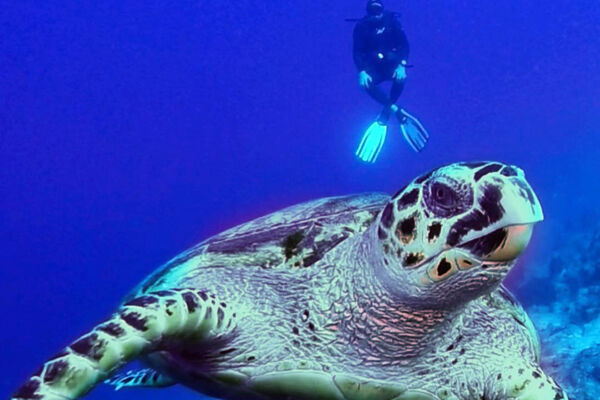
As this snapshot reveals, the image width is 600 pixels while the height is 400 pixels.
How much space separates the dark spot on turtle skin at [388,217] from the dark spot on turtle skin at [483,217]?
0.28 meters

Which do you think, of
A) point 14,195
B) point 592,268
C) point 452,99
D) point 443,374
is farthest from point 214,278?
point 452,99

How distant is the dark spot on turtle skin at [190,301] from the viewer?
230 centimetres

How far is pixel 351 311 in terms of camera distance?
242 cm

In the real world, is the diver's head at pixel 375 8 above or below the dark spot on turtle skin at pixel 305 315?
above

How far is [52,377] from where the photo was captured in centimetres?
201

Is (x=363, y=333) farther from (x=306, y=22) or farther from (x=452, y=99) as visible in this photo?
(x=452, y=99)

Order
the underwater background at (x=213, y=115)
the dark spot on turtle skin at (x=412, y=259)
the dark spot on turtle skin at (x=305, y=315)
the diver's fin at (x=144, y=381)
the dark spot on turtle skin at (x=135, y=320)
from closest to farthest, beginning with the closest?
1. the dark spot on turtle skin at (x=412, y=259)
2. the dark spot on turtle skin at (x=135, y=320)
3. the dark spot on turtle skin at (x=305, y=315)
4. the diver's fin at (x=144, y=381)
5. the underwater background at (x=213, y=115)

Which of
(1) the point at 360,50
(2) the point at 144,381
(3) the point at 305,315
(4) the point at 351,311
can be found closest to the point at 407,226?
(4) the point at 351,311

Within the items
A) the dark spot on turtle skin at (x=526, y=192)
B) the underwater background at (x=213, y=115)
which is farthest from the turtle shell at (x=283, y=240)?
the underwater background at (x=213, y=115)

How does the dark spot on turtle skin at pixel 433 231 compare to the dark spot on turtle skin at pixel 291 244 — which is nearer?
the dark spot on turtle skin at pixel 433 231

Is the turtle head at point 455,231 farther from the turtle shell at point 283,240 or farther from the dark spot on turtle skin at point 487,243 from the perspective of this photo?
the turtle shell at point 283,240

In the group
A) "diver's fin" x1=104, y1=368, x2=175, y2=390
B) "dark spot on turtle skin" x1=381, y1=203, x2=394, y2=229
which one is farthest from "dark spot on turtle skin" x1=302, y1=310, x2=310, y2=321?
"diver's fin" x1=104, y1=368, x2=175, y2=390

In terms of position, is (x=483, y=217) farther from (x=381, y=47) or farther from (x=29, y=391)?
(x=381, y=47)

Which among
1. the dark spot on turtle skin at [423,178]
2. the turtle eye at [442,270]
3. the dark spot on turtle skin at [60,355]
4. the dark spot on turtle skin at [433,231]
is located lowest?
the dark spot on turtle skin at [60,355]
